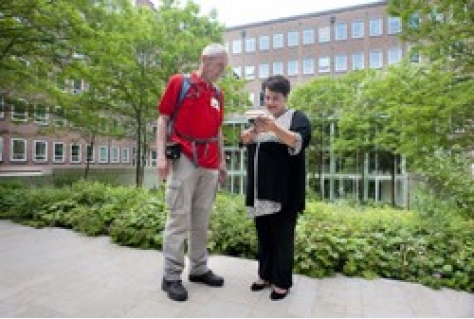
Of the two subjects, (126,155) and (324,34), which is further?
(126,155)

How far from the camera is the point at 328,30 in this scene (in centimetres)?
3694

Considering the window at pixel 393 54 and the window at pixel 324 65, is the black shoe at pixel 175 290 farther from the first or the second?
the window at pixel 324 65

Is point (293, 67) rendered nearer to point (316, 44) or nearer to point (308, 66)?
point (308, 66)

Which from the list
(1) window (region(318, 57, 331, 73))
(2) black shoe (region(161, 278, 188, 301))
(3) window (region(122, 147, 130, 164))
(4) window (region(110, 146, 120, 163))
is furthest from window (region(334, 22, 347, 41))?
(2) black shoe (region(161, 278, 188, 301))

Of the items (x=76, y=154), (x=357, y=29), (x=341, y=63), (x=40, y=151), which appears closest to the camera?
(x=40, y=151)

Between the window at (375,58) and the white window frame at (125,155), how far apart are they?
94.1 ft

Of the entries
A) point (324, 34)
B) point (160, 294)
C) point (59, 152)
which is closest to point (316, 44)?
point (324, 34)

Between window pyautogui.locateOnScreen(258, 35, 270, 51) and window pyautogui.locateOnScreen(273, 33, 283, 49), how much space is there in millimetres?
718

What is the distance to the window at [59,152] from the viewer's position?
Answer: 3100 centimetres

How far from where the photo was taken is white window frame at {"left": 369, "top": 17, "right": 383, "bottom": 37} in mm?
34938

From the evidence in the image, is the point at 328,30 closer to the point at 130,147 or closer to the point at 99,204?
the point at 130,147

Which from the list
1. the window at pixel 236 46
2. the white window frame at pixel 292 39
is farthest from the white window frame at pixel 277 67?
the window at pixel 236 46

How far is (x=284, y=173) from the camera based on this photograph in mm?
2758

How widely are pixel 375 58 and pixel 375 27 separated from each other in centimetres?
308
